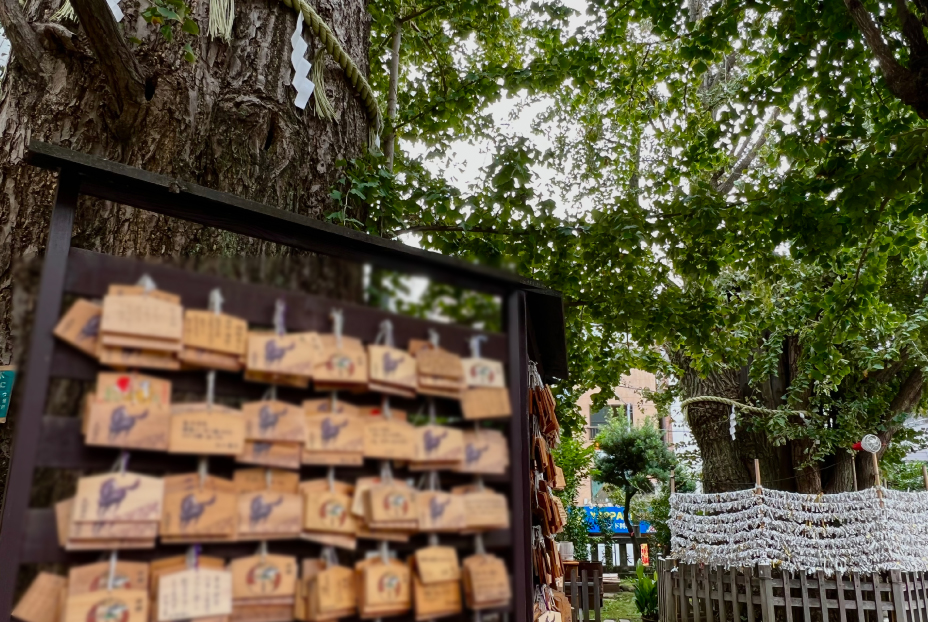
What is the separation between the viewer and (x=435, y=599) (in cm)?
113

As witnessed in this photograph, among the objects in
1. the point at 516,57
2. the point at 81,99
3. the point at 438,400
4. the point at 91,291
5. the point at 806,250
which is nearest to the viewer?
the point at 91,291

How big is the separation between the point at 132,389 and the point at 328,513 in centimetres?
38

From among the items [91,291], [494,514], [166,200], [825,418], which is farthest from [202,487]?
[825,418]

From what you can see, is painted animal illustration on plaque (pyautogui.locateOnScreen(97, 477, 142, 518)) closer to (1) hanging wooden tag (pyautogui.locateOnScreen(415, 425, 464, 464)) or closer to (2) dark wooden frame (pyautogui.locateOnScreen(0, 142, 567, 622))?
(2) dark wooden frame (pyautogui.locateOnScreen(0, 142, 567, 622))

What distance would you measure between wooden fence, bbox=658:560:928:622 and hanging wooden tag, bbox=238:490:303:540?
805 cm

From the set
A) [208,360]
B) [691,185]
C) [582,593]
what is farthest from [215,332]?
[582,593]

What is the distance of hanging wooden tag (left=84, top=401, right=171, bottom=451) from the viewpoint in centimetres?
99

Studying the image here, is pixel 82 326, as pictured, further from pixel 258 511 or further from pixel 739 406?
pixel 739 406

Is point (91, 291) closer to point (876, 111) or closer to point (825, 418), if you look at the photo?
point (876, 111)

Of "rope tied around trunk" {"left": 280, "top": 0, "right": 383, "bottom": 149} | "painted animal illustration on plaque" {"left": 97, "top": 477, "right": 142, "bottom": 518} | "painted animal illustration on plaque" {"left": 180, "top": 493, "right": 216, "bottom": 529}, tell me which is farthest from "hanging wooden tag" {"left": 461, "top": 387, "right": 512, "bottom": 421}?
"rope tied around trunk" {"left": 280, "top": 0, "right": 383, "bottom": 149}

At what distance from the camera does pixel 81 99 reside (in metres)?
2.74

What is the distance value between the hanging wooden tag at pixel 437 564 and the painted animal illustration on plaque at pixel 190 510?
372 mm

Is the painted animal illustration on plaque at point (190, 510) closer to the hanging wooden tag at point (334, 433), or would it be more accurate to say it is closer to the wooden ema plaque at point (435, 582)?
the hanging wooden tag at point (334, 433)

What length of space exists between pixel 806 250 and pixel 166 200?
12.5 ft
